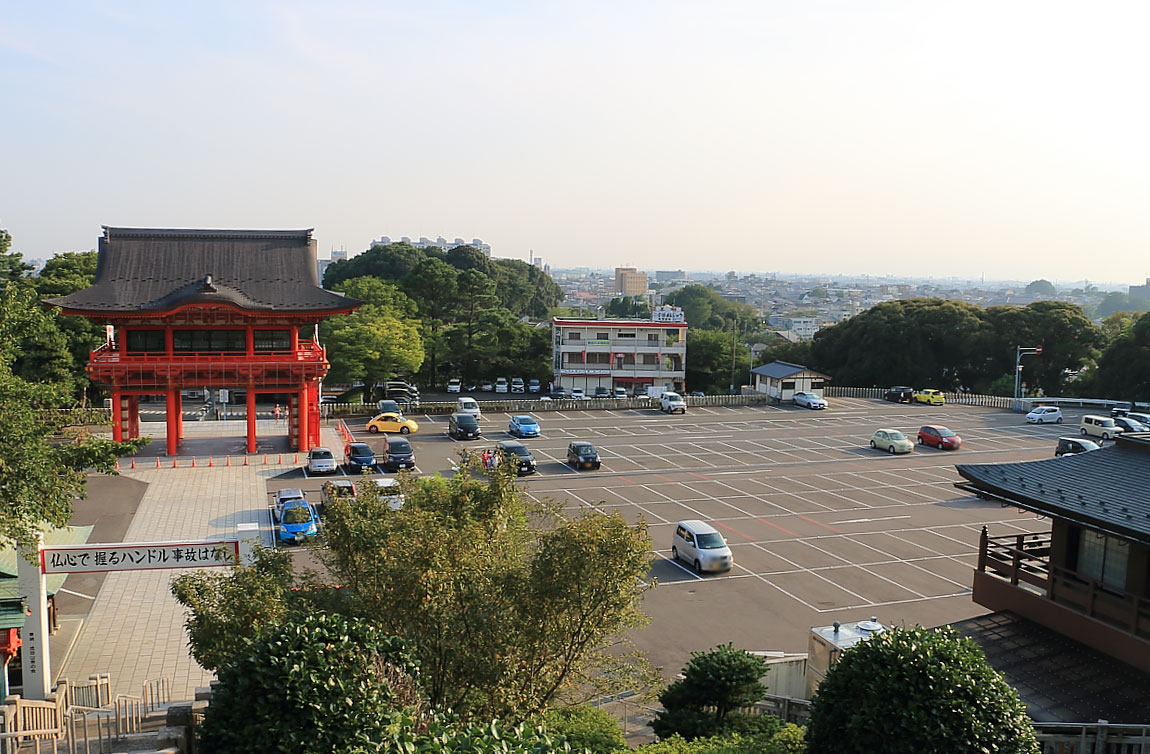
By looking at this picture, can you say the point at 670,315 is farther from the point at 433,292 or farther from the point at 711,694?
the point at 711,694

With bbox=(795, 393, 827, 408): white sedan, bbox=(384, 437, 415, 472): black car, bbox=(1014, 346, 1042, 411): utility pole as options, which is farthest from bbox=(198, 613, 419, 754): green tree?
bbox=(1014, 346, 1042, 411): utility pole

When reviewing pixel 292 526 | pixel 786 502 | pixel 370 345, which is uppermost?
pixel 370 345

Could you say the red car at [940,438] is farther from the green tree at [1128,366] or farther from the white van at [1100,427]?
the green tree at [1128,366]

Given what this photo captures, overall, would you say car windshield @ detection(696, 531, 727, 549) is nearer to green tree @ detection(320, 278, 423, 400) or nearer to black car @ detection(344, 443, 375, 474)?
black car @ detection(344, 443, 375, 474)

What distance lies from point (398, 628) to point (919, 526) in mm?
22449

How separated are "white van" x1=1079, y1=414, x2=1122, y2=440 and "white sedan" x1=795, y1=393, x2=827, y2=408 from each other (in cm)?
1415

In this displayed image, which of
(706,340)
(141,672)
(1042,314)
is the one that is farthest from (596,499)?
(1042,314)

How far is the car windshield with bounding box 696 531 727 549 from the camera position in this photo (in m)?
22.5

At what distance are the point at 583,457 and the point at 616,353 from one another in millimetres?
27883

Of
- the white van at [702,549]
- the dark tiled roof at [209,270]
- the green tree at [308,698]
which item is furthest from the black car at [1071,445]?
the green tree at [308,698]

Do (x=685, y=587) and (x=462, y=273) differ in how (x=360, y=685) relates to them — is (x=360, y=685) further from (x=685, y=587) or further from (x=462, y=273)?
(x=462, y=273)

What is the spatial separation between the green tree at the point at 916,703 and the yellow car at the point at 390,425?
115 ft

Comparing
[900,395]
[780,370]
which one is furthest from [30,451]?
[900,395]

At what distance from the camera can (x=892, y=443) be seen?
129ft
